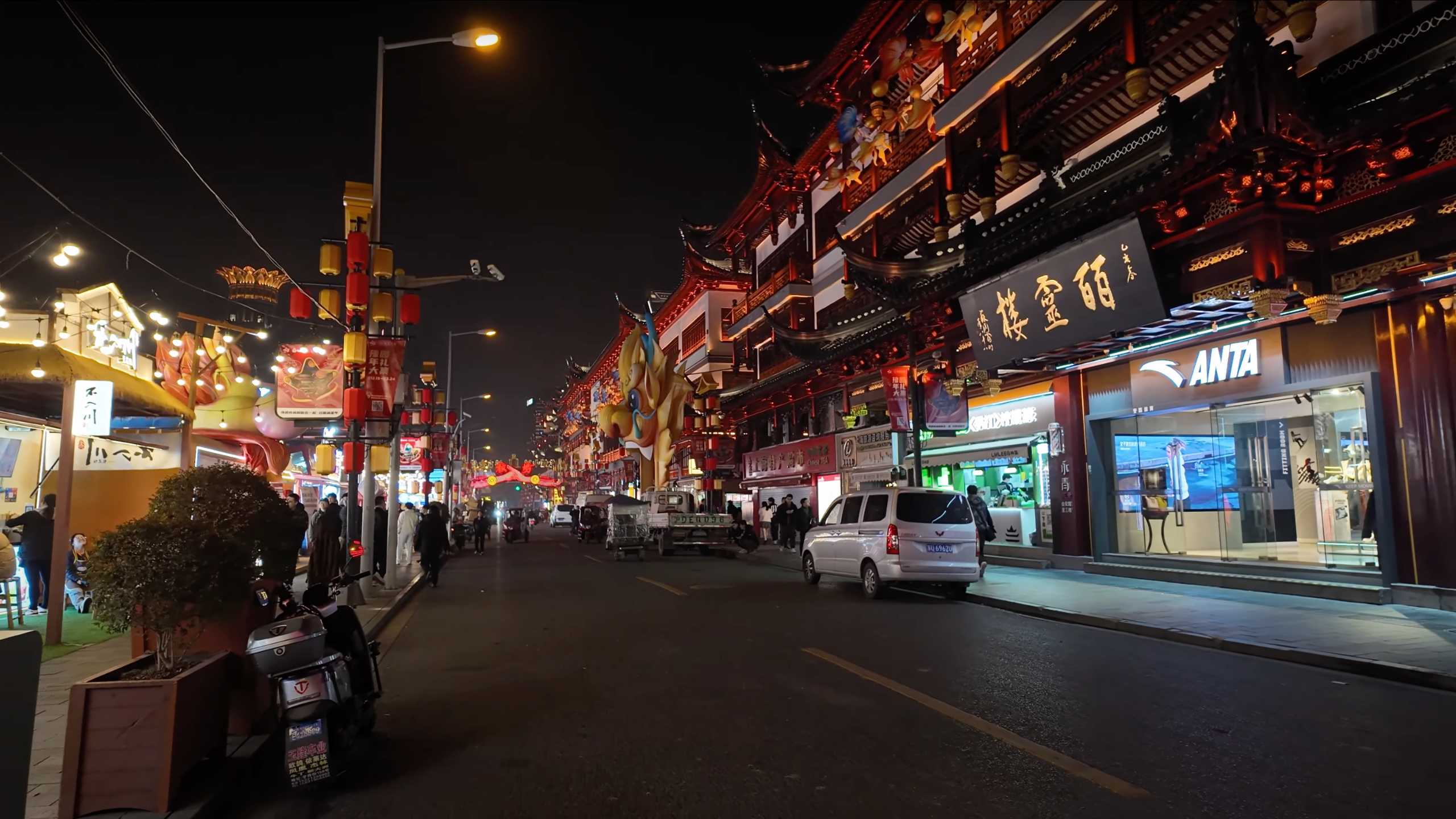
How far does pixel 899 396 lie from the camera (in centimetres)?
1944

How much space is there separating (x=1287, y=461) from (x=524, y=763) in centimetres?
1435

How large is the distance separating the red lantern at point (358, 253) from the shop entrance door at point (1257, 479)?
1538 cm

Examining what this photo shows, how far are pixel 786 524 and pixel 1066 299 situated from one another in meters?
15.3

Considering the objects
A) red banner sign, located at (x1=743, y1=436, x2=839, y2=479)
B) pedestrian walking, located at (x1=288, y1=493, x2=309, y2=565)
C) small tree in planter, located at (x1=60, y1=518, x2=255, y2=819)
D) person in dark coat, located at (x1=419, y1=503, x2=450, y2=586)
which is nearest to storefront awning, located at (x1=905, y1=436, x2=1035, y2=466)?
red banner sign, located at (x1=743, y1=436, x2=839, y2=479)

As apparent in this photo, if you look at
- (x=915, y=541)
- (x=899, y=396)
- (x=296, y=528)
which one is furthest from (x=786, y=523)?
(x=296, y=528)

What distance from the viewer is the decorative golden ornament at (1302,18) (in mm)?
8883

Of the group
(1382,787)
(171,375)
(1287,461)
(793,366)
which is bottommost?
(1382,787)

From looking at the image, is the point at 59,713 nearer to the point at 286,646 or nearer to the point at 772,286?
the point at 286,646

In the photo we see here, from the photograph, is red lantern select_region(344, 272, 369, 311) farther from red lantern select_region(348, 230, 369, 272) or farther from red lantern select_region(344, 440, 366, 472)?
red lantern select_region(344, 440, 366, 472)

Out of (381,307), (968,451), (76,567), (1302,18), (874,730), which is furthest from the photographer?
(968,451)

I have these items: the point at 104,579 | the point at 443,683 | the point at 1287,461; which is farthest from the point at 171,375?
the point at 1287,461

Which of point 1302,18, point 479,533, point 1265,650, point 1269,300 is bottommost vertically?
point 1265,650

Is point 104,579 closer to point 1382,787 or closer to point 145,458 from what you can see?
point 1382,787

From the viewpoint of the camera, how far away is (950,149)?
19328 mm
